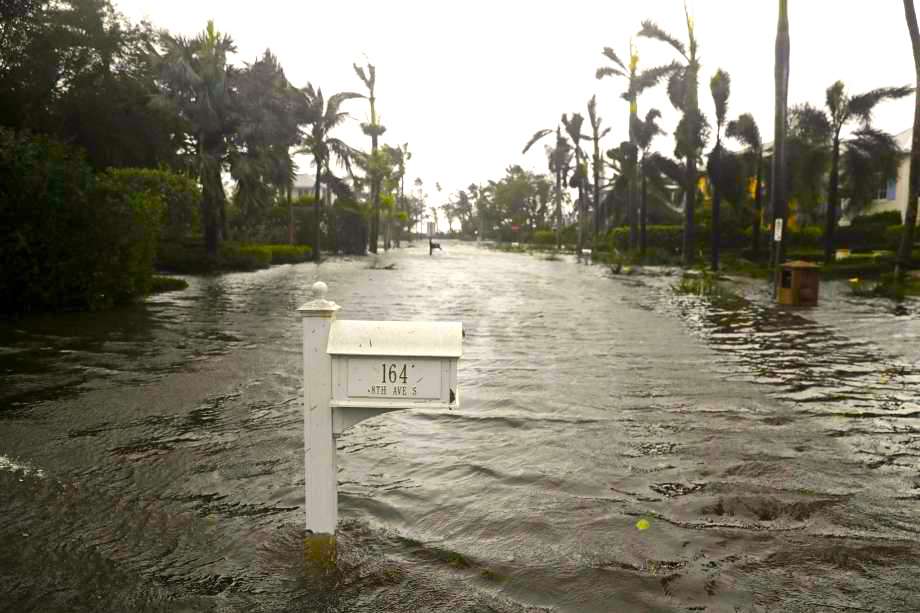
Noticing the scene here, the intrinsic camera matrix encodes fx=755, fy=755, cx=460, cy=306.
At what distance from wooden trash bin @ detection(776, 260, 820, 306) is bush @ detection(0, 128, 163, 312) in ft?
44.2

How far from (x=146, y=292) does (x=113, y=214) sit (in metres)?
2.89

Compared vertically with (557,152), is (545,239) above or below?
below

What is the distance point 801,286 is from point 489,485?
13.9 m

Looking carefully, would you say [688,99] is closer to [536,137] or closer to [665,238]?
[665,238]

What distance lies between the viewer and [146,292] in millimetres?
15750

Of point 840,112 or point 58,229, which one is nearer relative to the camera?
point 58,229

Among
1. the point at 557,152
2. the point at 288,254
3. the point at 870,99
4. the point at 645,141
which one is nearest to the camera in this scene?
the point at 870,99

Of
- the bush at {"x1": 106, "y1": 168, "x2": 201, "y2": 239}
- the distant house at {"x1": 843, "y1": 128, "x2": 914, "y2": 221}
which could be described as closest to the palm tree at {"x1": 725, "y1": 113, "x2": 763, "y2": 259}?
the distant house at {"x1": 843, "y1": 128, "x2": 914, "y2": 221}

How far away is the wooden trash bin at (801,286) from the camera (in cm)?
1641

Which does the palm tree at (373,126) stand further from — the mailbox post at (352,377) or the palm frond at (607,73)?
the mailbox post at (352,377)

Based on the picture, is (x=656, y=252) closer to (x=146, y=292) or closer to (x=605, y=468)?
(x=146, y=292)

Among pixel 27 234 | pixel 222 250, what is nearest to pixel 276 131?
pixel 222 250

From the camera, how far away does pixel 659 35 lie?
105 feet

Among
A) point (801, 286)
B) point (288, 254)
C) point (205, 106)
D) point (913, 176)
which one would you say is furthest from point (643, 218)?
point (801, 286)
